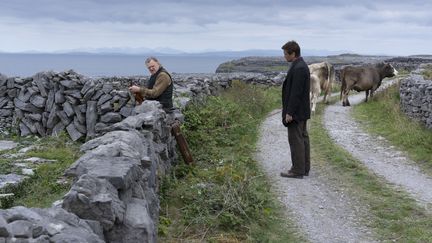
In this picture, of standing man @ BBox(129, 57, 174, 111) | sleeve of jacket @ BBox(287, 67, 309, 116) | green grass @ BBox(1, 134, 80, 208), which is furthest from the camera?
standing man @ BBox(129, 57, 174, 111)

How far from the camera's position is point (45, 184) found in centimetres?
808

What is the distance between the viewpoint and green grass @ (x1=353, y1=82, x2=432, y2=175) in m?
12.4

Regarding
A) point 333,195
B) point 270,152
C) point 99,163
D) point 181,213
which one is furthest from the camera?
point 270,152

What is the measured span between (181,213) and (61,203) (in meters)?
3.29

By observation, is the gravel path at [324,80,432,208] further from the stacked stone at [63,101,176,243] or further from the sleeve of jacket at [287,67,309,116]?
the stacked stone at [63,101,176,243]

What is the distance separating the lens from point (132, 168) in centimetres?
554

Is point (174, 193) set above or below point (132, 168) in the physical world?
below

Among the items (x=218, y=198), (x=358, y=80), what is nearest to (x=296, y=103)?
(x=218, y=198)

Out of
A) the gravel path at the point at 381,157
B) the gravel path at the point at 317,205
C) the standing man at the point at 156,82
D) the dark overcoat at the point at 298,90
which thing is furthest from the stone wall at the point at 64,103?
the gravel path at the point at 381,157

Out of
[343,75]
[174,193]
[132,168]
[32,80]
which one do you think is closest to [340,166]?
[174,193]

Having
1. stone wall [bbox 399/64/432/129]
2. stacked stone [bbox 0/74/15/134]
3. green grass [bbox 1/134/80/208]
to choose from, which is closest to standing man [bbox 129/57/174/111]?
green grass [bbox 1/134/80/208]

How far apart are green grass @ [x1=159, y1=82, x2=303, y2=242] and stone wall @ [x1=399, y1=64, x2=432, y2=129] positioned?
5290 mm

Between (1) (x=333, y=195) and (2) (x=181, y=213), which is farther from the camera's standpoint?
(1) (x=333, y=195)

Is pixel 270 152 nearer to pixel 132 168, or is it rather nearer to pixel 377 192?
pixel 377 192
